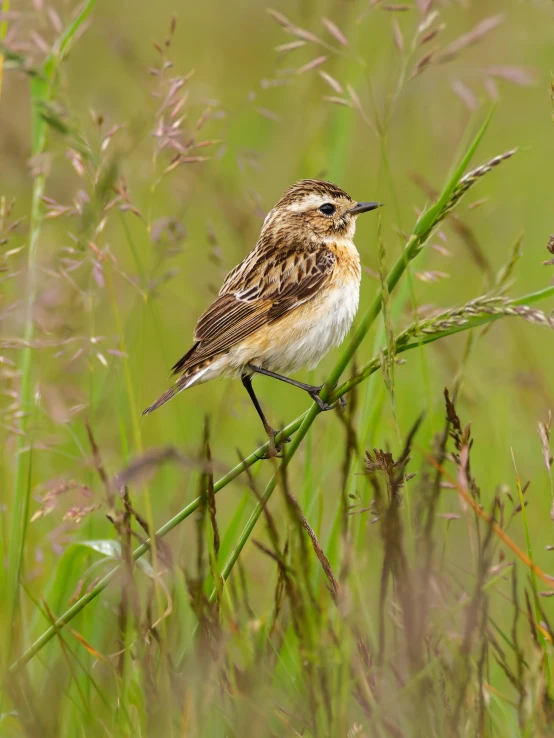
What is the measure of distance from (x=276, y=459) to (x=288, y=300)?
2.01m

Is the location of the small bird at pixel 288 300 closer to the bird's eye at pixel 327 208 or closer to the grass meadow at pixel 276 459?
the bird's eye at pixel 327 208

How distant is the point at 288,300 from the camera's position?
4613 millimetres

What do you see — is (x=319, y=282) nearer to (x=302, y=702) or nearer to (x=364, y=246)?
(x=302, y=702)

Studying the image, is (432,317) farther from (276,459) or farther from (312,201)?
(312,201)

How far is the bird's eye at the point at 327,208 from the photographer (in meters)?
5.01

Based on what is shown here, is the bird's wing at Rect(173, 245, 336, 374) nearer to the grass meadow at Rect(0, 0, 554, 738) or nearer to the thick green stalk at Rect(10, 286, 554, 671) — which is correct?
the grass meadow at Rect(0, 0, 554, 738)

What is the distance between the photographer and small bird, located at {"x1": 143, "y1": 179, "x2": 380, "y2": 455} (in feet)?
14.6

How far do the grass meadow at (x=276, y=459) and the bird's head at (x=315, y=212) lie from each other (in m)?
0.20

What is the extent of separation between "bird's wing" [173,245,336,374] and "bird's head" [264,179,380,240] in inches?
6.0

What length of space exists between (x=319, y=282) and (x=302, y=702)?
104 inches

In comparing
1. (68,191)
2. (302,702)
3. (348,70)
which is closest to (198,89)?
(68,191)

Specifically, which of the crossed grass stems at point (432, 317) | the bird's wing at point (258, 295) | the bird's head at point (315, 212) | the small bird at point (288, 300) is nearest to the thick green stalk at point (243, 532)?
the crossed grass stems at point (432, 317)

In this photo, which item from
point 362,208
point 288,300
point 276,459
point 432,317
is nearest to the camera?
point 432,317

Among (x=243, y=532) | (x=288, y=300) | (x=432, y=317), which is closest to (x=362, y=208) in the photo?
(x=288, y=300)
